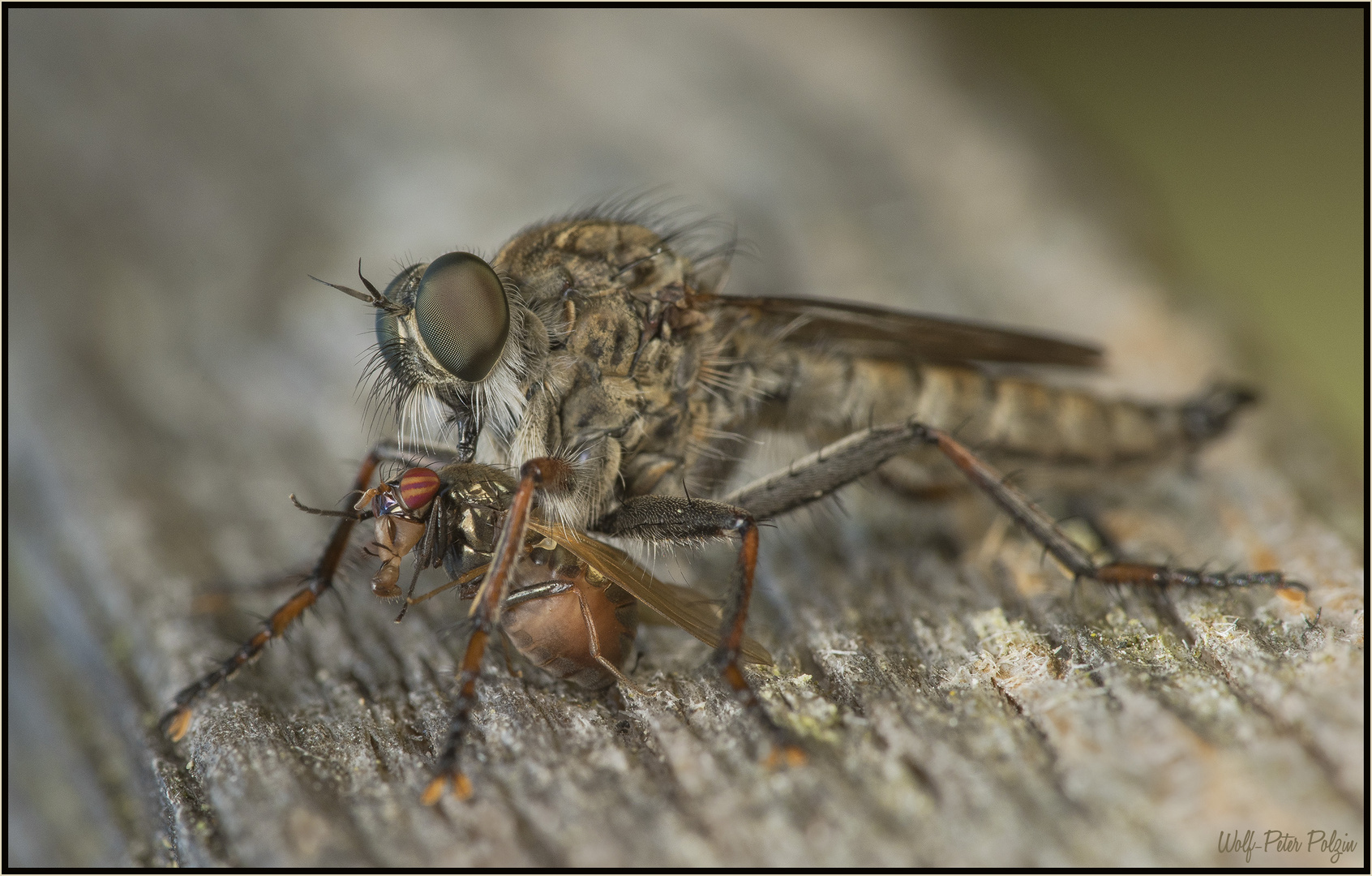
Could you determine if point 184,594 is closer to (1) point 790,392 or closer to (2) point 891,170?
(1) point 790,392

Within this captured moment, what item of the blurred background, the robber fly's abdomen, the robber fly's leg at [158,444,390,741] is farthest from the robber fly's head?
the blurred background

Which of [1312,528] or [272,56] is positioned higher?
[272,56]

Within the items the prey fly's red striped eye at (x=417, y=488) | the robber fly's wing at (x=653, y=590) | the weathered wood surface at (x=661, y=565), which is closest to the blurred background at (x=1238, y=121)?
the weathered wood surface at (x=661, y=565)

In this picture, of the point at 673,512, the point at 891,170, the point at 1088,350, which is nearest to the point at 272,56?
the point at 891,170

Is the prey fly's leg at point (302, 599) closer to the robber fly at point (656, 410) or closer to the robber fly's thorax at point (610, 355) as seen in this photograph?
the robber fly at point (656, 410)

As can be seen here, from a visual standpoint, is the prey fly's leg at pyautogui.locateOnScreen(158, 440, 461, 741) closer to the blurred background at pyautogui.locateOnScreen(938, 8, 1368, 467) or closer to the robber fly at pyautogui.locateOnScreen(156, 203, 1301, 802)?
the robber fly at pyautogui.locateOnScreen(156, 203, 1301, 802)
